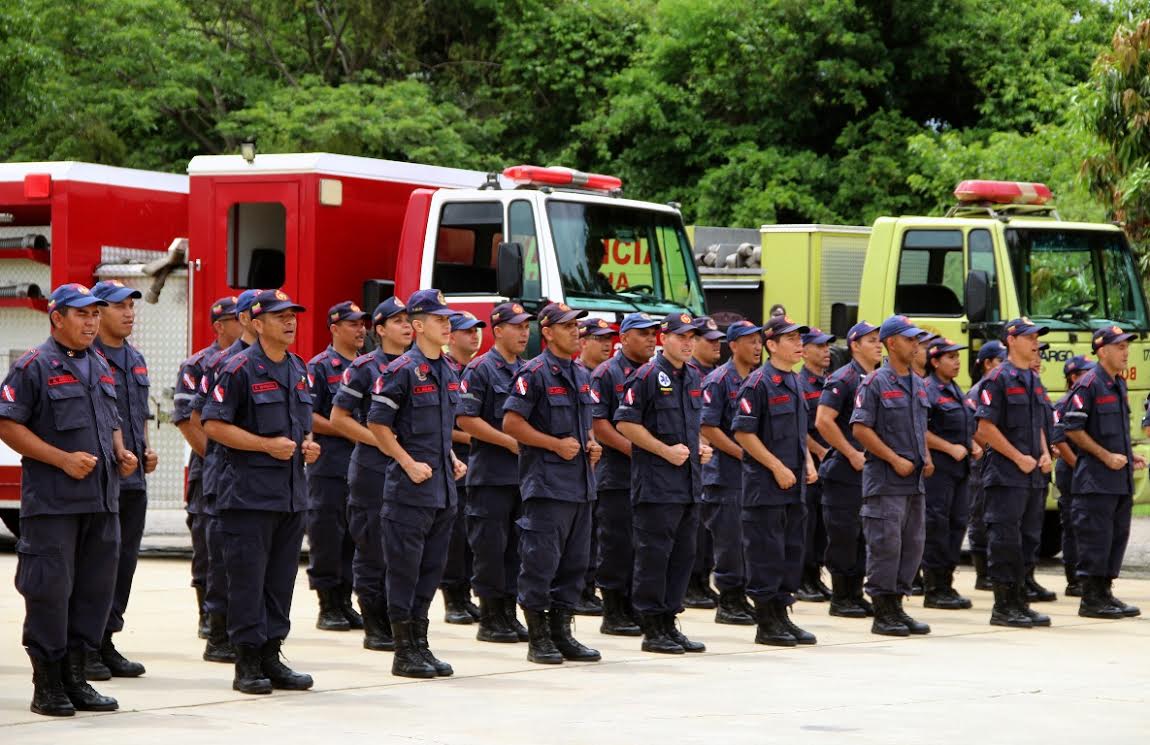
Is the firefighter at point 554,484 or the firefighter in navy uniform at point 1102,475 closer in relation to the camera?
the firefighter at point 554,484

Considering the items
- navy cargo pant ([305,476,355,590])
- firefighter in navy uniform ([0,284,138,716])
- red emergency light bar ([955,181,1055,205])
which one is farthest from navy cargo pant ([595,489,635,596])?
red emergency light bar ([955,181,1055,205])

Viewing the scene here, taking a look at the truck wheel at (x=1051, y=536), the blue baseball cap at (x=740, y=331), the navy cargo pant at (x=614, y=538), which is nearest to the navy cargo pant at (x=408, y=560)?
the navy cargo pant at (x=614, y=538)

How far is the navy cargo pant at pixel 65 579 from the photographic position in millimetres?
7555

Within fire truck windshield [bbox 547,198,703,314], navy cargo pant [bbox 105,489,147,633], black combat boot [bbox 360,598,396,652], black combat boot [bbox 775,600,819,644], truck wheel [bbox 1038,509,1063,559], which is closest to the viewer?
navy cargo pant [bbox 105,489,147,633]

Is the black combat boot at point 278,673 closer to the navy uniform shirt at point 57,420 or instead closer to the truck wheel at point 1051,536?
the navy uniform shirt at point 57,420

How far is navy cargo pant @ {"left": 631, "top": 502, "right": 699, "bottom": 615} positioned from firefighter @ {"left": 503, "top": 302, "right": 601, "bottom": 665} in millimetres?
477

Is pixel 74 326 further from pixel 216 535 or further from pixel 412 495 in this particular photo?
pixel 412 495

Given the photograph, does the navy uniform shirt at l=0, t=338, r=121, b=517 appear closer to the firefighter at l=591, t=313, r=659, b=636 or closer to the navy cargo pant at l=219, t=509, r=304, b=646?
the navy cargo pant at l=219, t=509, r=304, b=646

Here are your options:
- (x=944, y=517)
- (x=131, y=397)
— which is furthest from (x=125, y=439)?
(x=944, y=517)

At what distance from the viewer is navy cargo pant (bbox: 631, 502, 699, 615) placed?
9.67 m

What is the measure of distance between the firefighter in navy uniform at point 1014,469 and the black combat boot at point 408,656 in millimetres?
4167

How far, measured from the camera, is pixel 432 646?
9.95 meters

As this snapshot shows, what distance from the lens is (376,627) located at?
9688 millimetres

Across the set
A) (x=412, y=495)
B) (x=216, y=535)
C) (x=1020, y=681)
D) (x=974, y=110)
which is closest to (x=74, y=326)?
(x=216, y=535)
